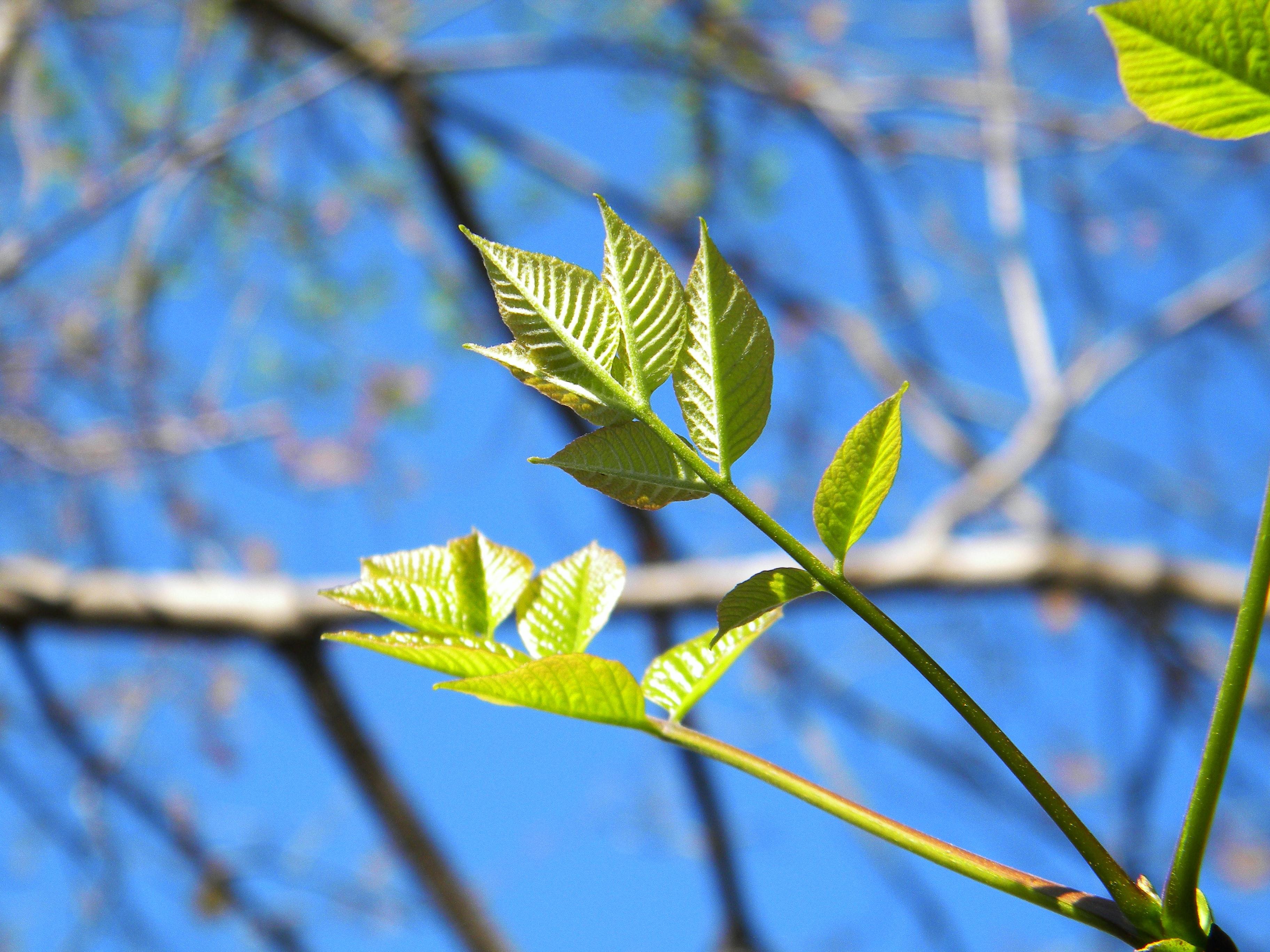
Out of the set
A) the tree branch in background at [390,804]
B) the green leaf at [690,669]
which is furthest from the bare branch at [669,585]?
the green leaf at [690,669]

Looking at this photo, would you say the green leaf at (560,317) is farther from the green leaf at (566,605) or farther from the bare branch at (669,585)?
the bare branch at (669,585)

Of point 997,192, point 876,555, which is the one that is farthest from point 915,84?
point 876,555

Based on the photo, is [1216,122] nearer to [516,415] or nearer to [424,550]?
[424,550]

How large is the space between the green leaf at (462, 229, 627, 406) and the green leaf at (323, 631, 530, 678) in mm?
84

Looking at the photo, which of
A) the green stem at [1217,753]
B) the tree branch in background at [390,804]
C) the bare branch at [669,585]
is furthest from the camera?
the tree branch in background at [390,804]

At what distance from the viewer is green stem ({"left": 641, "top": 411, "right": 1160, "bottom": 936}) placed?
25 cm

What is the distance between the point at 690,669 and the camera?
1.08 ft

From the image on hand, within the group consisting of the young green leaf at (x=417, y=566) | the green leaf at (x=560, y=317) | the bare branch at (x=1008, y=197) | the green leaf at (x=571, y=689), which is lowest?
the green leaf at (x=571, y=689)

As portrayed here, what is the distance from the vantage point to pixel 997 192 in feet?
6.54

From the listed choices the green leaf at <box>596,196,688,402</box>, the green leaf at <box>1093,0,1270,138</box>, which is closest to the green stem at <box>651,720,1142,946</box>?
the green leaf at <box>596,196,688,402</box>

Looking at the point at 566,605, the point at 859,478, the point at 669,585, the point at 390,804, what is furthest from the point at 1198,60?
the point at 390,804

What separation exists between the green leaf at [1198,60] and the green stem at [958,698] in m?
0.18

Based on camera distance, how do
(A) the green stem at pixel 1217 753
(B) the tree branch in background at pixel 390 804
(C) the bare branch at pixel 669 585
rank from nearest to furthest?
(A) the green stem at pixel 1217 753, (C) the bare branch at pixel 669 585, (B) the tree branch in background at pixel 390 804

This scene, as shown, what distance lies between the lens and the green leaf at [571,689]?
0.26 meters
